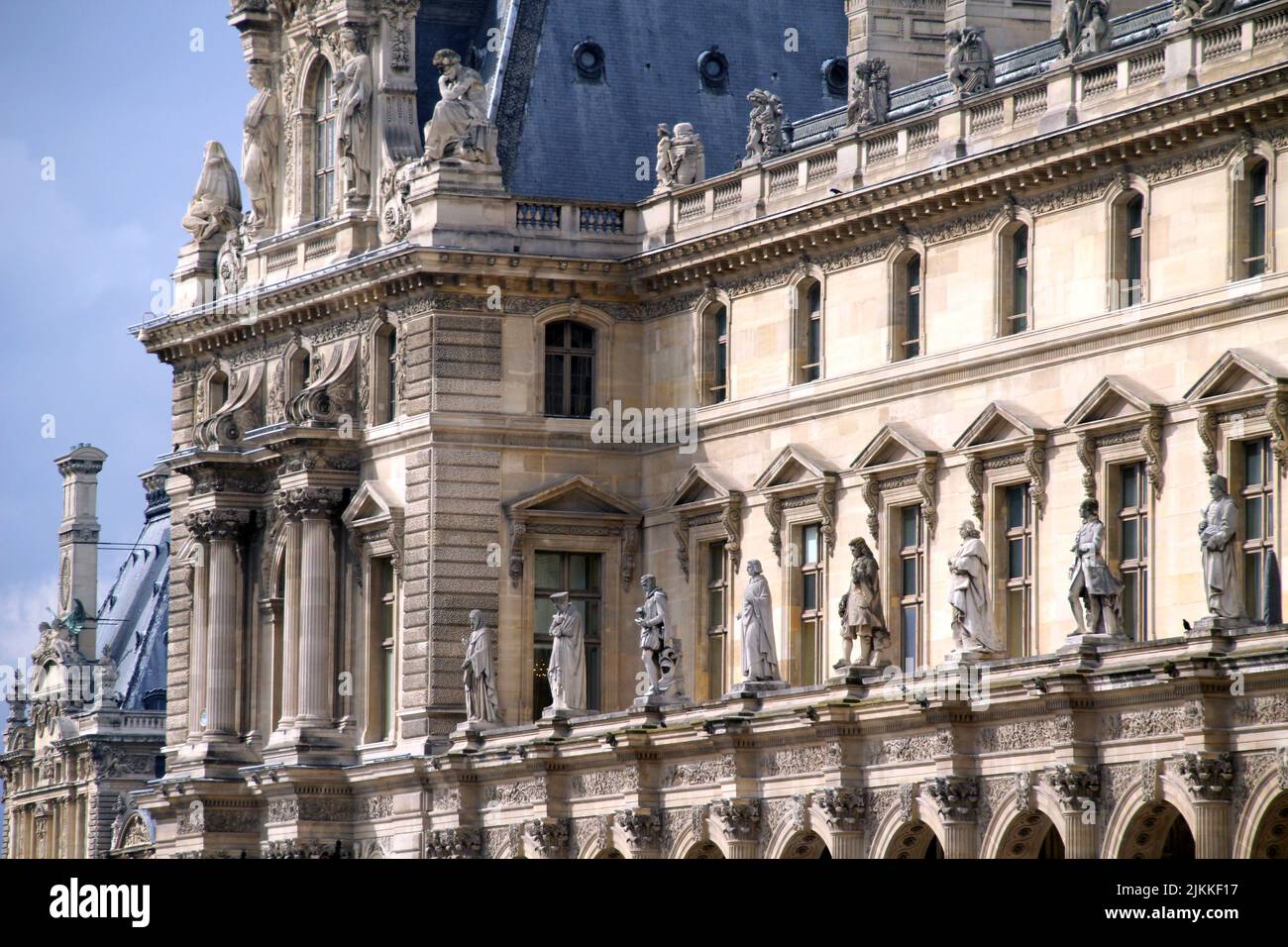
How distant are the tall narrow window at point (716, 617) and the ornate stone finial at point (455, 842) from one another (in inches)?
203

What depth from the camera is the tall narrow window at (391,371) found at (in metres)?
82.5

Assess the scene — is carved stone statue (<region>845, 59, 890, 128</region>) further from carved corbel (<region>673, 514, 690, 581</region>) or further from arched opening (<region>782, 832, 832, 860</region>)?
arched opening (<region>782, 832, 832, 860</region>)

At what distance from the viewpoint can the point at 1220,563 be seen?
60.7m

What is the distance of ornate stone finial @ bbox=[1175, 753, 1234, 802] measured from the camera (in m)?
59.6

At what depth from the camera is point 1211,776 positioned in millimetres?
59656

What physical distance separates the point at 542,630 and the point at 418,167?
9.41m

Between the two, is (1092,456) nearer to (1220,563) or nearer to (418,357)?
(1220,563)

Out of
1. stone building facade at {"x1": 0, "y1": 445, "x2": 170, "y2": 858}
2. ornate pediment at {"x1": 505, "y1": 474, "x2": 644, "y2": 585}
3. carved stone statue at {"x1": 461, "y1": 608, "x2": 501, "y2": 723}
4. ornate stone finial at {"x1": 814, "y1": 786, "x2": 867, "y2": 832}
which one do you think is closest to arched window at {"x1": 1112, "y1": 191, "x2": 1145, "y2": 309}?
ornate stone finial at {"x1": 814, "y1": 786, "x2": 867, "y2": 832}

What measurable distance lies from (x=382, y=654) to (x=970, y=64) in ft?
59.7

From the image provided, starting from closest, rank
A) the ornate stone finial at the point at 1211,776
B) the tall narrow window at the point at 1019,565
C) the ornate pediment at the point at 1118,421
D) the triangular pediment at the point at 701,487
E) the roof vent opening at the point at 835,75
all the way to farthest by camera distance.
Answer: the ornate stone finial at the point at 1211,776 → the ornate pediment at the point at 1118,421 → the tall narrow window at the point at 1019,565 → the triangular pediment at the point at 701,487 → the roof vent opening at the point at 835,75

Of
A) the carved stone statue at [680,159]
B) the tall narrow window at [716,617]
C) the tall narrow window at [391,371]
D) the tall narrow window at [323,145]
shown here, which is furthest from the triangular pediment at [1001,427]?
the tall narrow window at [323,145]

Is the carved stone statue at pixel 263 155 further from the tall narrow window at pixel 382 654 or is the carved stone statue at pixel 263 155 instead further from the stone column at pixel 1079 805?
the stone column at pixel 1079 805

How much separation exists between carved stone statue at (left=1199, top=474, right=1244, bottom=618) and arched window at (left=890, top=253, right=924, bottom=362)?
13.3 metres
